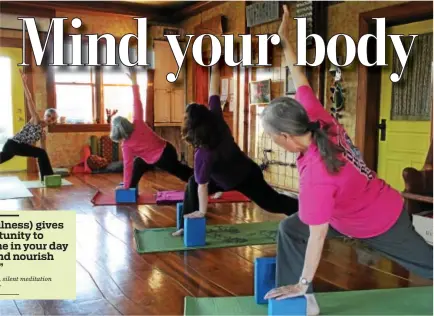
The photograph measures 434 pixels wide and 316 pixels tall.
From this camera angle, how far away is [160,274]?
268 cm

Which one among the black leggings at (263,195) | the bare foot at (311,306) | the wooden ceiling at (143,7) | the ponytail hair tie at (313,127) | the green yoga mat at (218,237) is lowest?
the green yoga mat at (218,237)

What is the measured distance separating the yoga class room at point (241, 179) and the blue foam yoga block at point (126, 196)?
0.02 m

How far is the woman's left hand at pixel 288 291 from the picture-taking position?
1.90 meters

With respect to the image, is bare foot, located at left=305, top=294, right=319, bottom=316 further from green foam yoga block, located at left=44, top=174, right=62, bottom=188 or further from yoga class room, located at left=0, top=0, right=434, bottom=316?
green foam yoga block, located at left=44, top=174, right=62, bottom=188

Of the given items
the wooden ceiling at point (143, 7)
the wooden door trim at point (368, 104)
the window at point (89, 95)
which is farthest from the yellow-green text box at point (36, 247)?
the window at point (89, 95)

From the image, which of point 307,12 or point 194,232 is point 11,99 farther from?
point 194,232

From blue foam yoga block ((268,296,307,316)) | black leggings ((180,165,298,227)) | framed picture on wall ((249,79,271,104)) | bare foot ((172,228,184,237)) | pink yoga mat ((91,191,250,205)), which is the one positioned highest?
framed picture on wall ((249,79,271,104))

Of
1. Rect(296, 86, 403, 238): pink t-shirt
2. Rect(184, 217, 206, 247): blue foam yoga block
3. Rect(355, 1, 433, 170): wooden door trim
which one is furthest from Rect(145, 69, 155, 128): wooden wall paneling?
Rect(296, 86, 403, 238): pink t-shirt

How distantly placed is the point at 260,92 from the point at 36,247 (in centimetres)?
435

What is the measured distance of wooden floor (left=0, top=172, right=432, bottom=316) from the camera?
7.37 feet

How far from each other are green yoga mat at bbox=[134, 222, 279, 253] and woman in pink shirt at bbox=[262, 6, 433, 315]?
118 cm

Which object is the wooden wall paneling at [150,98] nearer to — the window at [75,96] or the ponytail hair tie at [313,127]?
the window at [75,96]

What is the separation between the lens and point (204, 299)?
233 centimetres

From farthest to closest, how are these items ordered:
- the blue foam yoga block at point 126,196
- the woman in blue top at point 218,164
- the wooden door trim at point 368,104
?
the blue foam yoga block at point 126,196, the wooden door trim at point 368,104, the woman in blue top at point 218,164
